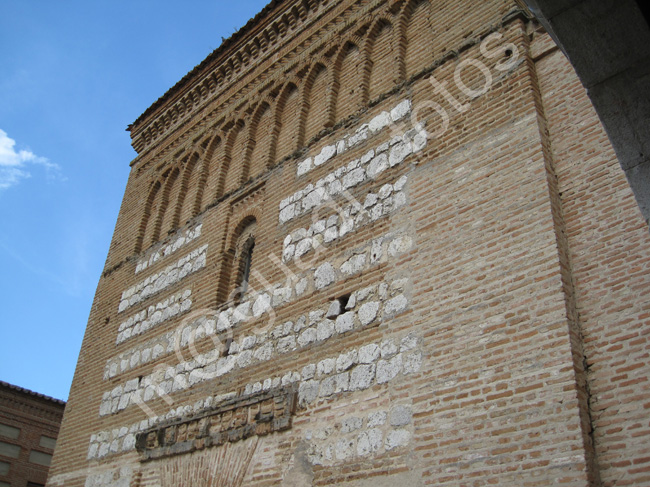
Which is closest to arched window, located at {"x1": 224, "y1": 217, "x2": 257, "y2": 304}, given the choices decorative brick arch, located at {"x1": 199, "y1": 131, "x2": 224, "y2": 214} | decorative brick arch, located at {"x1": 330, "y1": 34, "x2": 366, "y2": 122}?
decorative brick arch, located at {"x1": 199, "y1": 131, "x2": 224, "y2": 214}

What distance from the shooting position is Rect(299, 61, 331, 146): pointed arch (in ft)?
24.5

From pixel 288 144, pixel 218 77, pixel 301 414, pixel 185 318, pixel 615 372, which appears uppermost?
pixel 218 77

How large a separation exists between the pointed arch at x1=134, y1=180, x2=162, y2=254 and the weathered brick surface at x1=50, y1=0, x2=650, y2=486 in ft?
1.66

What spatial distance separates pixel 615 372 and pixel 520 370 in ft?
1.94

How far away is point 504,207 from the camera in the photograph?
4828mm

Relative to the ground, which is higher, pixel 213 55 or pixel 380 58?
pixel 213 55

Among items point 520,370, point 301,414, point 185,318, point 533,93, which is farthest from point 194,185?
point 520,370

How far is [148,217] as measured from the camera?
9.91 meters

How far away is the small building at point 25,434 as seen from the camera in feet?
55.8

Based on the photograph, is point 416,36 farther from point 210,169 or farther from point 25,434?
point 25,434

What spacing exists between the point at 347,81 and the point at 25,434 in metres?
15.4

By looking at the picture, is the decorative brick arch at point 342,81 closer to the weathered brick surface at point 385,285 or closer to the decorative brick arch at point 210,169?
the weathered brick surface at point 385,285

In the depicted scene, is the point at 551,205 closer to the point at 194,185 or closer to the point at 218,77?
the point at 194,185

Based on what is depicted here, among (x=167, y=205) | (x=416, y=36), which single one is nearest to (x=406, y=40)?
(x=416, y=36)
